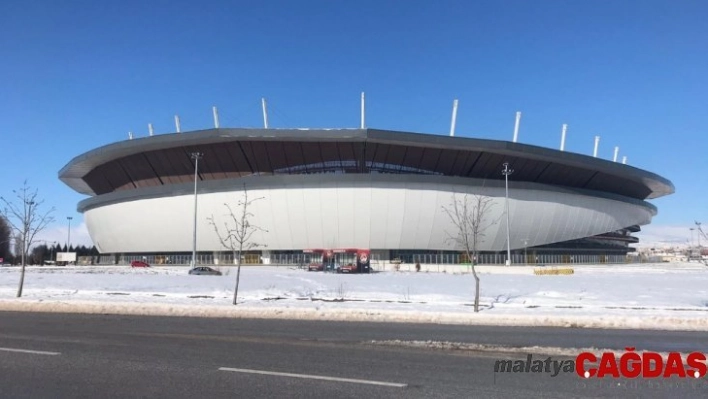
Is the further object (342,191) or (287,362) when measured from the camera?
(342,191)

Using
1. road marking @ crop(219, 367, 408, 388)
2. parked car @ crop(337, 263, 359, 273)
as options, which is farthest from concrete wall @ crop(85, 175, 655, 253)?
road marking @ crop(219, 367, 408, 388)

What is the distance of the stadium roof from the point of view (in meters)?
62.4

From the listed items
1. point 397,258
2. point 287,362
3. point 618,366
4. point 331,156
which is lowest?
point 397,258

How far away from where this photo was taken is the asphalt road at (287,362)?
745cm

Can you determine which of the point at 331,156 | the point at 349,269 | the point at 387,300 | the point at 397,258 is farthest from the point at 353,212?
the point at 387,300

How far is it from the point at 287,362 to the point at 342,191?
55.4 m

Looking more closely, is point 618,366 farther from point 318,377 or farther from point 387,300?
point 387,300

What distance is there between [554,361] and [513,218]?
205 feet

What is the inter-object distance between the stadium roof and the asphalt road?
47765 mm

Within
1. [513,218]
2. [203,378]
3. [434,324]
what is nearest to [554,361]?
[203,378]

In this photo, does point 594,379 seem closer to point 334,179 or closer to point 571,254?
point 334,179

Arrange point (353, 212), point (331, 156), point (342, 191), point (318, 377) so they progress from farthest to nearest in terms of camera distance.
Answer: point (331, 156) < point (353, 212) < point (342, 191) < point (318, 377)

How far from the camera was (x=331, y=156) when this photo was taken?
66375mm

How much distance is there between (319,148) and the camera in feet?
214
